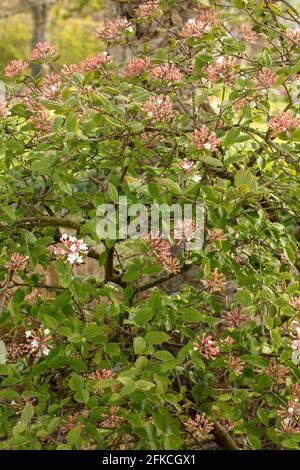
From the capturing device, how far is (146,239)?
2.12 m

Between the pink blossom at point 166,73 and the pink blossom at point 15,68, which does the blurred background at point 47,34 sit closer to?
the pink blossom at point 15,68

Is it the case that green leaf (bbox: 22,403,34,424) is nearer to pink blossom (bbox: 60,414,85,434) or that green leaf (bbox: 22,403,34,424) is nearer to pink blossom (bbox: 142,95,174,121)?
pink blossom (bbox: 60,414,85,434)

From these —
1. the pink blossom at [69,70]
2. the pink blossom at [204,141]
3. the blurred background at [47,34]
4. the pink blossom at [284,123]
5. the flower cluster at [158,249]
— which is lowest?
the flower cluster at [158,249]

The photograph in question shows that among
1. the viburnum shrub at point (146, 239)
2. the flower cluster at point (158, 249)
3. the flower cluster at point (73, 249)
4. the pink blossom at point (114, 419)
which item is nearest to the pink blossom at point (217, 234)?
the viburnum shrub at point (146, 239)

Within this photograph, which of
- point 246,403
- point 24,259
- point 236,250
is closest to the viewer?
point 24,259

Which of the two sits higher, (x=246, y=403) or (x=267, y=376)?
(x=267, y=376)

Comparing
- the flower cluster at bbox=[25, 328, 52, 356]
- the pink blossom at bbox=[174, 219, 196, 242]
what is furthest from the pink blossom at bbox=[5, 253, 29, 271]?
the pink blossom at bbox=[174, 219, 196, 242]

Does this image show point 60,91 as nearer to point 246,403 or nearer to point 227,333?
point 227,333

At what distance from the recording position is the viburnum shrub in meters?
2.02

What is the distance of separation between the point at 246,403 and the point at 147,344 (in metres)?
0.71

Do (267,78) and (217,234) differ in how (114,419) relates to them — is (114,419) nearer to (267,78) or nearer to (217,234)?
(217,234)

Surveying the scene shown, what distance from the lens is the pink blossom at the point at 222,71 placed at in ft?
7.27

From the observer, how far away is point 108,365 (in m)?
2.20
